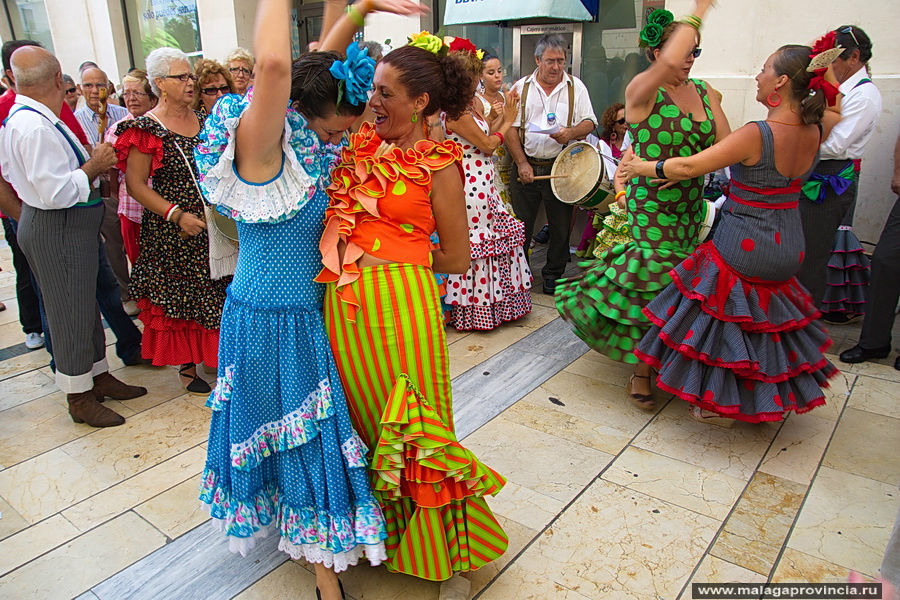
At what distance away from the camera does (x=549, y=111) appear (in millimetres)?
5742

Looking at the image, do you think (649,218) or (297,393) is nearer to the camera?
(297,393)

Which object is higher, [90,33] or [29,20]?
[29,20]

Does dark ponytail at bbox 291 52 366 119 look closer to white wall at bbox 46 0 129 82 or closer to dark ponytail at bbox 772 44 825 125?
dark ponytail at bbox 772 44 825 125

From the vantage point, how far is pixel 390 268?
219 centimetres

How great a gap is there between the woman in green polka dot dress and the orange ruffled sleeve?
5.53ft

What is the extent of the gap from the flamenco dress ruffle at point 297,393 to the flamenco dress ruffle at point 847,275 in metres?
4.22

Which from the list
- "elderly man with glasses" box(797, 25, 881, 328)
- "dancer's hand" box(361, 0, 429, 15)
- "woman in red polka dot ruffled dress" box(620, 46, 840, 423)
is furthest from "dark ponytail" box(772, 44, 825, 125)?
"dancer's hand" box(361, 0, 429, 15)

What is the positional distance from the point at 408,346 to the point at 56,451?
247 cm

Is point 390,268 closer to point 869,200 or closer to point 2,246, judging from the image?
point 869,200

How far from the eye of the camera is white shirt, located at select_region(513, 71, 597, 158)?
5.73 m

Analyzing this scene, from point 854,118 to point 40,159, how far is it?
15.8 ft

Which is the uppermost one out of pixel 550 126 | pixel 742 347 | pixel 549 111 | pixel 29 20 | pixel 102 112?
pixel 29 20

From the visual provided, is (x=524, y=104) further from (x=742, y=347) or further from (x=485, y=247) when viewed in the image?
(x=742, y=347)

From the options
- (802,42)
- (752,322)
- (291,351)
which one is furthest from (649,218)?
(802,42)
